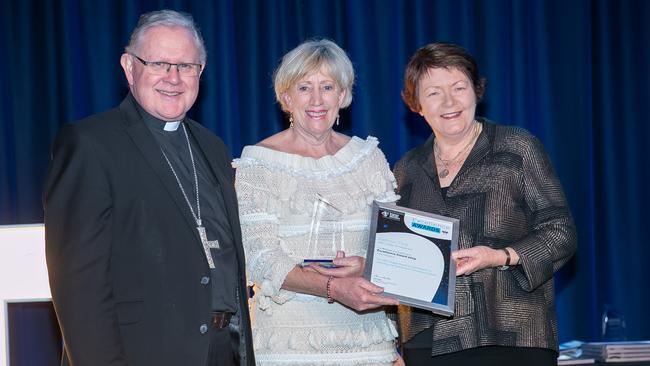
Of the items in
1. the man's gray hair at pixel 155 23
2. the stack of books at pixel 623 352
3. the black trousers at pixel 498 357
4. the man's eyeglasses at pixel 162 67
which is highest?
the man's gray hair at pixel 155 23

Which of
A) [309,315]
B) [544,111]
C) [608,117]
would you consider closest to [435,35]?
[544,111]

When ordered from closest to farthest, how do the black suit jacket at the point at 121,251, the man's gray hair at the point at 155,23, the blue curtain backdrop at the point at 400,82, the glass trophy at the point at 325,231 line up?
the black suit jacket at the point at 121,251 → the man's gray hair at the point at 155,23 → the glass trophy at the point at 325,231 → the blue curtain backdrop at the point at 400,82

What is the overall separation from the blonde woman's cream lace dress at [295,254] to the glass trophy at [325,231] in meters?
0.02

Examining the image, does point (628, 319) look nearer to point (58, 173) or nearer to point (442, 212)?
point (442, 212)

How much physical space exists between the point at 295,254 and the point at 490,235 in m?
0.78

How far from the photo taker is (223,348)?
2.91 meters

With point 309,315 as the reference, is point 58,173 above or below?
above

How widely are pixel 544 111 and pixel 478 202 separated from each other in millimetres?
2635

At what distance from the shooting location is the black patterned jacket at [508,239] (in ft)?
10.5

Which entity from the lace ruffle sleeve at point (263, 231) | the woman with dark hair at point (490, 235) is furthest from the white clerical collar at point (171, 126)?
the woman with dark hair at point (490, 235)

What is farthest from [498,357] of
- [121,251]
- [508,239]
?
[121,251]

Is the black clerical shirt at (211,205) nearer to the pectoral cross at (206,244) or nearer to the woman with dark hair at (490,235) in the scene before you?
the pectoral cross at (206,244)

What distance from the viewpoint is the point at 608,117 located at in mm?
5809

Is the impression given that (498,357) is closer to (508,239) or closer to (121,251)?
(508,239)
